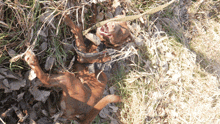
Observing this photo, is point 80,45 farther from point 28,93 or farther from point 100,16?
point 28,93

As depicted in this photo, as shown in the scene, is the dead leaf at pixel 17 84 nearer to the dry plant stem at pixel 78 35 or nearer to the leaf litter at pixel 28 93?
the leaf litter at pixel 28 93

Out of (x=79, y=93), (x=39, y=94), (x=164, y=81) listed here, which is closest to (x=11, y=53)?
(x=39, y=94)

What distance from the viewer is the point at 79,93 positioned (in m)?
2.25

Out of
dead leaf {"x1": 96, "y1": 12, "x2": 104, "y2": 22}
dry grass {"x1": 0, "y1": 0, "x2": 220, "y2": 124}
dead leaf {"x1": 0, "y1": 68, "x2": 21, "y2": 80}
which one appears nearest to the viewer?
dead leaf {"x1": 0, "y1": 68, "x2": 21, "y2": 80}

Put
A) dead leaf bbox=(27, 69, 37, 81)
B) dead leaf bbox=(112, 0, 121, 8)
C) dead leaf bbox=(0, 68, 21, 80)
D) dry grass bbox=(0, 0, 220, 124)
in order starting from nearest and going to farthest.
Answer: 1. dead leaf bbox=(0, 68, 21, 80)
2. dead leaf bbox=(27, 69, 37, 81)
3. dead leaf bbox=(112, 0, 121, 8)
4. dry grass bbox=(0, 0, 220, 124)

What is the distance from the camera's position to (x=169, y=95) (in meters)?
3.34

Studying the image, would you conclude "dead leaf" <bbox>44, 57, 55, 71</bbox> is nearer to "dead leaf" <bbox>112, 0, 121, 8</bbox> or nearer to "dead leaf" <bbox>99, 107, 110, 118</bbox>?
"dead leaf" <bbox>99, 107, 110, 118</bbox>

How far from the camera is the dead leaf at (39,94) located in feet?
7.13

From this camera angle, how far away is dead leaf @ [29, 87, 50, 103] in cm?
217

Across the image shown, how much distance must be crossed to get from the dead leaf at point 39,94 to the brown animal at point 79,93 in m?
0.20

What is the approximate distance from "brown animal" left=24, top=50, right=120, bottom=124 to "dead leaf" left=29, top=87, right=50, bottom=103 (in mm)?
197

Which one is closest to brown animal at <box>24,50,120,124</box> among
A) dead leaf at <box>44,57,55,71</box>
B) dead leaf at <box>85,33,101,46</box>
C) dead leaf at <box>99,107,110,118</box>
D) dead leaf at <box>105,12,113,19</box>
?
dead leaf at <box>44,57,55,71</box>

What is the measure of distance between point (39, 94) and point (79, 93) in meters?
0.51

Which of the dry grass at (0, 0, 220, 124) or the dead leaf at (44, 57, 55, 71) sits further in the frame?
the dry grass at (0, 0, 220, 124)
